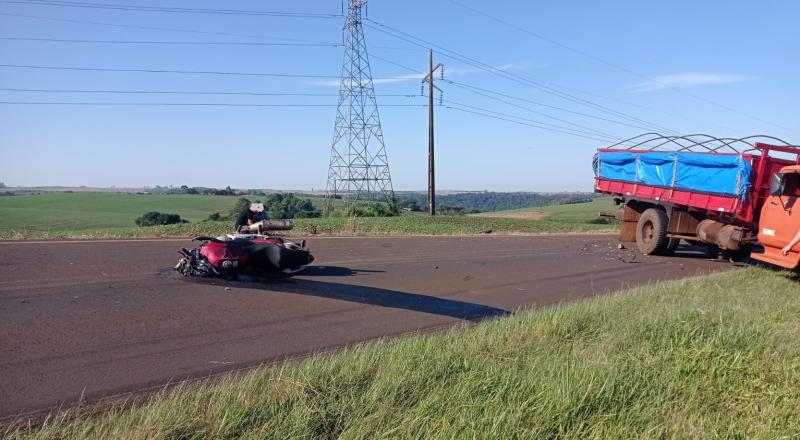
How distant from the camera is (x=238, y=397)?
4.76 metres

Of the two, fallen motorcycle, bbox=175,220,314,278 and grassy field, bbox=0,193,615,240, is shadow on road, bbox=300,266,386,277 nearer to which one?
fallen motorcycle, bbox=175,220,314,278

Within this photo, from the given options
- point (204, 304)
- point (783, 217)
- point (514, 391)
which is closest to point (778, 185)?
point (783, 217)

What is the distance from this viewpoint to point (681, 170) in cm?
1675

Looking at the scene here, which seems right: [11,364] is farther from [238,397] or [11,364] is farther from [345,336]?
[345,336]

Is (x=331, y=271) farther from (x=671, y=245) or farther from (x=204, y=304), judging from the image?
(x=671, y=245)

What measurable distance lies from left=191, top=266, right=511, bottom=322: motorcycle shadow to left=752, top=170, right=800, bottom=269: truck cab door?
6.43 metres

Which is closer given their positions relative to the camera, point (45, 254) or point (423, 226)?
point (45, 254)

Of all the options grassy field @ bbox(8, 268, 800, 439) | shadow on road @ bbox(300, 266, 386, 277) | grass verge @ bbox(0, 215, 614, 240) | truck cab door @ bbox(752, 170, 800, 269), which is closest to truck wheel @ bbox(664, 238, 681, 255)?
truck cab door @ bbox(752, 170, 800, 269)

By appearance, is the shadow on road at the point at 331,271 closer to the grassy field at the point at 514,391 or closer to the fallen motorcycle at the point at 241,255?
the fallen motorcycle at the point at 241,255

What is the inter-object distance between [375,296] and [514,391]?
5.42m

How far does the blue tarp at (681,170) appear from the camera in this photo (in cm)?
1474

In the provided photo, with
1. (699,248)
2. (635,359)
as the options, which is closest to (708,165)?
(699,248)

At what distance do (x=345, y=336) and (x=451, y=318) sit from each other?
1.95 m

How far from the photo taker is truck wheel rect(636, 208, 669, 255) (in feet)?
57.9
